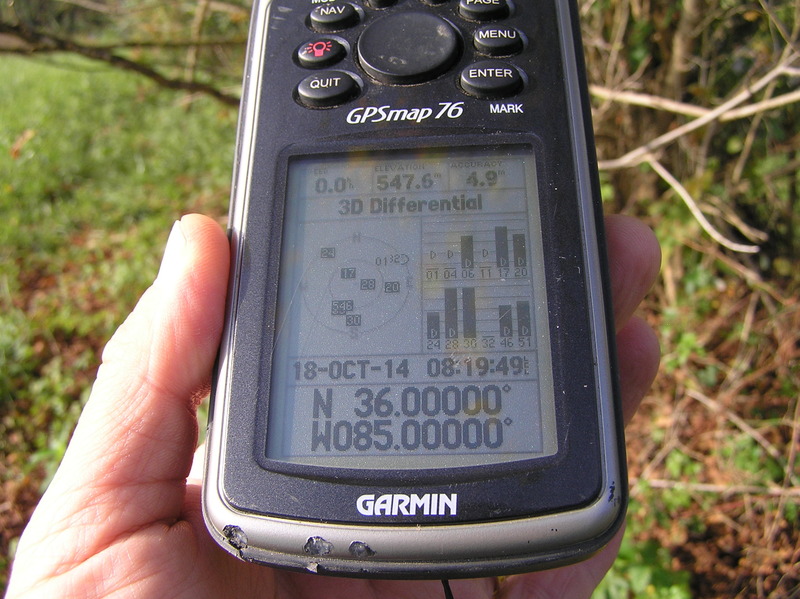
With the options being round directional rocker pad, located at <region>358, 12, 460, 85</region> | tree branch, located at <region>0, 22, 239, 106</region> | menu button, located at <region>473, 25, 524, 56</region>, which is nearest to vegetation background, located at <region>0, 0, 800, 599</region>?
tree branch, located at <region>0, 22, 239, 106</region>

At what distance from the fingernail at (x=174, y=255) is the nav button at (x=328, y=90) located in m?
0.45

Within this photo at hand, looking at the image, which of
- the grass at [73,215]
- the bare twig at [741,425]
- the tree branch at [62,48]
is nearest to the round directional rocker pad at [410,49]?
the tree branch at [62,48]

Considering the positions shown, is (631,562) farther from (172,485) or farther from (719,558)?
(172,485)

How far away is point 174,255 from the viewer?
171 cm

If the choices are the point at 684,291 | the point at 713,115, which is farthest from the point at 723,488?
the point at 713,115

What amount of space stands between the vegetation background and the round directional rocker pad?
1.15 metres

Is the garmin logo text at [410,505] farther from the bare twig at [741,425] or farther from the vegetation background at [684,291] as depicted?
the bare twig at [741,425]

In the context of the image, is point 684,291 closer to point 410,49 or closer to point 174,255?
point 410,49

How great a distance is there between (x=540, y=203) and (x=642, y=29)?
5.46 feet

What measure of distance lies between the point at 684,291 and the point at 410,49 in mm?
1989

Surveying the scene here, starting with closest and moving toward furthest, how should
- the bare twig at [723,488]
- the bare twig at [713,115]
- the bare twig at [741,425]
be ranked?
the bare twig at [713,115] → the bare twig at [723,488] → the bare twig at [741,425]

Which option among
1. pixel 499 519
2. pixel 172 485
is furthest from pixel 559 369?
pixel 172 485

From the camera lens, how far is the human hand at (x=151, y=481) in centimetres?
154

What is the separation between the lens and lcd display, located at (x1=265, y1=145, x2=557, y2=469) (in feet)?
5.22
